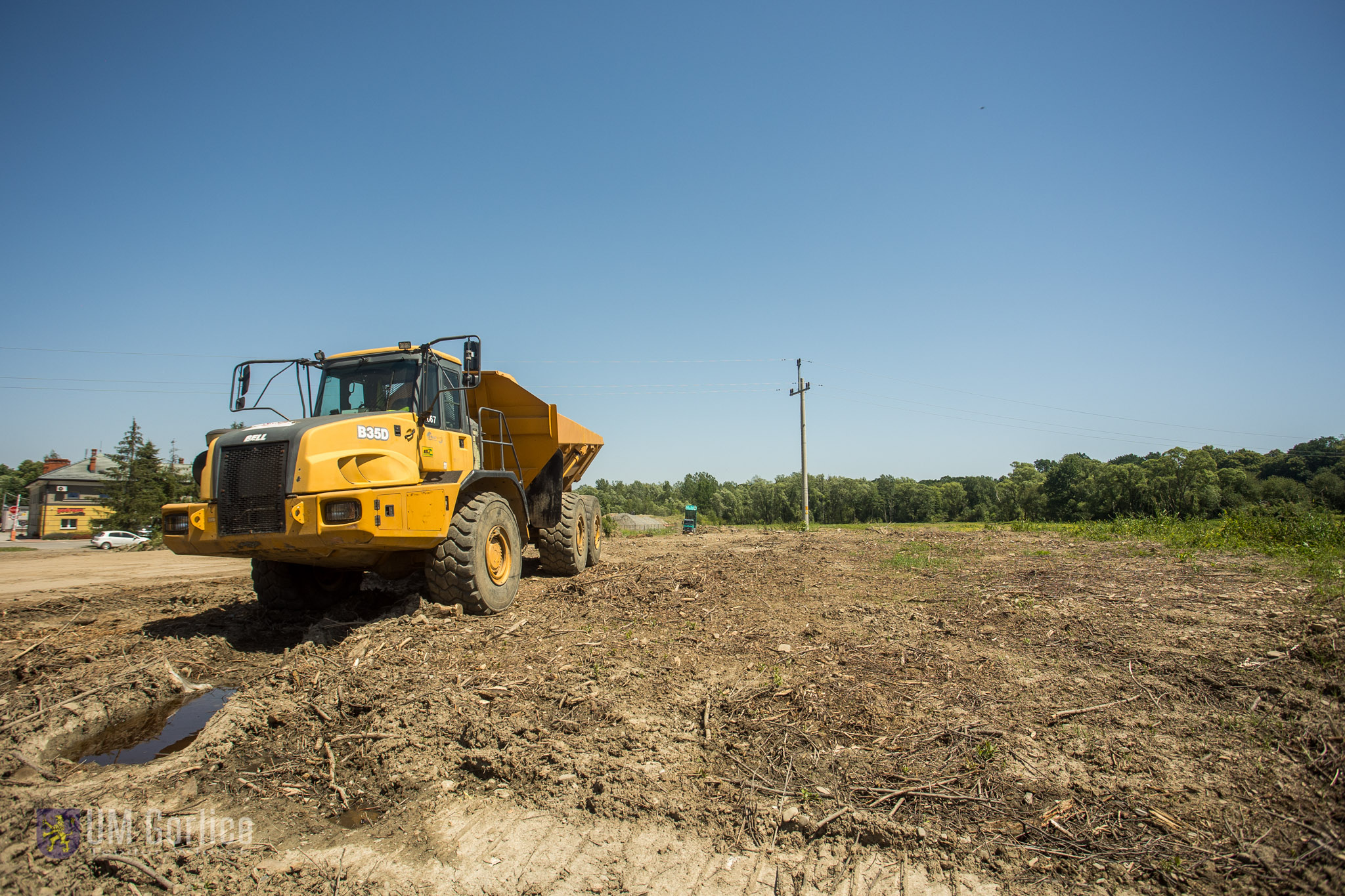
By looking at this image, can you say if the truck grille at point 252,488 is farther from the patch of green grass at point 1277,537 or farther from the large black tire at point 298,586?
the patch of green grass at point 1277,537

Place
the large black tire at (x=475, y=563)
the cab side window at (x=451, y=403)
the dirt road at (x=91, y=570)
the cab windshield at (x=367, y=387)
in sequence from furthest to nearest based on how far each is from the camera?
the dirt road at (x=91, y=570) < the cab side window at (x=451, y=403) < the cab windshield at (x=367, y=387) < the large black tire at (x=475, y=563)

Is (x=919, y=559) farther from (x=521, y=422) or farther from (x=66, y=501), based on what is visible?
(x=66, y=501)

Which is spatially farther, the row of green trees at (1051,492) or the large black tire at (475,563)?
the row of green trees at (1051,492)

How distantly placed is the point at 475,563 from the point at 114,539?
121 ft

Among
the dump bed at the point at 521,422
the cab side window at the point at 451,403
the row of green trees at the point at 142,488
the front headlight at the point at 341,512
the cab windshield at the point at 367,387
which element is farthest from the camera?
the row of green trees at the point at 142,488

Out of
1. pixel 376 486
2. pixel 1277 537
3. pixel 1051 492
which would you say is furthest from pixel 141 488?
pixel 1051 492

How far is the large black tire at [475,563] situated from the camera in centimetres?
625

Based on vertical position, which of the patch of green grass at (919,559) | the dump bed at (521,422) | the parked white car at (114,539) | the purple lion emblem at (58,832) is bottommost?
the parked white car at (114,539)

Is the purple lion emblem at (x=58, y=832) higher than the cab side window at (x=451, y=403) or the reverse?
the reverse

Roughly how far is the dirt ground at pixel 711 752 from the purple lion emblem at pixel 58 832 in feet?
0.16

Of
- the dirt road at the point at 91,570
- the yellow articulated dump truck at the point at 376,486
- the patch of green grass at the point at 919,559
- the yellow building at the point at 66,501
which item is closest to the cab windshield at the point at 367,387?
the yellow articulated dump truck at the point at 376,486

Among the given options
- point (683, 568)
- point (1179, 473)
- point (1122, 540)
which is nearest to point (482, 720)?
point (683, 568)

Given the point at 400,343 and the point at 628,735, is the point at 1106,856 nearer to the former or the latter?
the point at 628,735

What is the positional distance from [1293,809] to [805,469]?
90.6 ft
